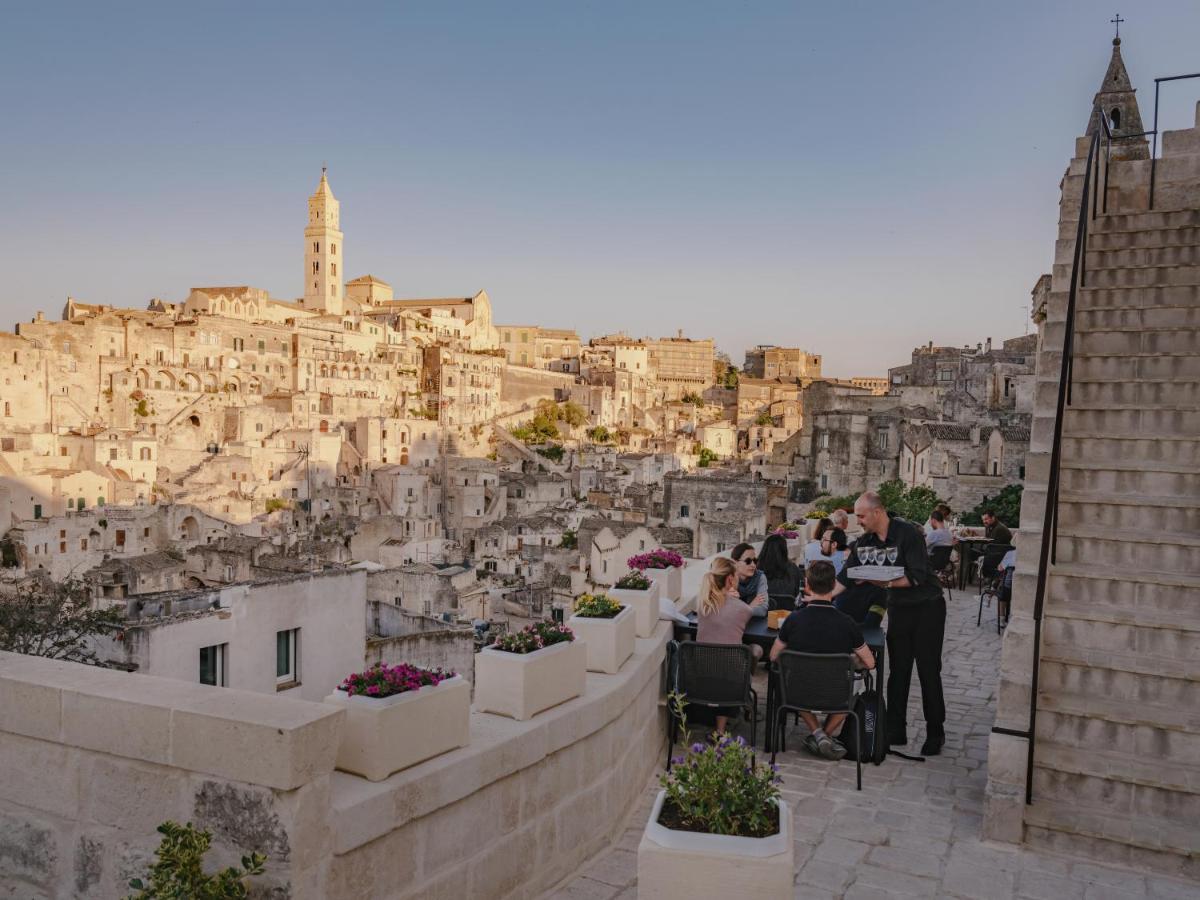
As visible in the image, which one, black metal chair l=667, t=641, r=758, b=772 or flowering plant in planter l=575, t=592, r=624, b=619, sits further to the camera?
black metal chair l=667, t=641, r=758, b=772

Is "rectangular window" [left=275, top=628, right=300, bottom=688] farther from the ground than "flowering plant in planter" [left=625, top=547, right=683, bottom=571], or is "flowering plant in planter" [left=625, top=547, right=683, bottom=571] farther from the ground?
"flowering plant in planter" [left=625, top=547, right=683, bottom=571]

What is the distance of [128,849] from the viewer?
3453 mm

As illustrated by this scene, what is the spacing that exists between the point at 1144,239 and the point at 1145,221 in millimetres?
355

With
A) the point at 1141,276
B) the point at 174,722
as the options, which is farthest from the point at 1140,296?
the point at 174,722

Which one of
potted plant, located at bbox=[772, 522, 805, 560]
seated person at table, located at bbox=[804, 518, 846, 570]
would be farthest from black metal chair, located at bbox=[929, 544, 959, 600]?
potted plant, located at bbox=[772, 522, 805, 560]

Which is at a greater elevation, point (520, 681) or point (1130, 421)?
point (1130, 421)

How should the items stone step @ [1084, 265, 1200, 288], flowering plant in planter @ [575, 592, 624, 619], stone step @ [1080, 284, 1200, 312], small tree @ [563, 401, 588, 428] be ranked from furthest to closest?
small tree @ [563, 401, 588, 428]
stone step @ [1084, 265, 1200, 288]
stone step @ [1080, 284, 1200, 312]
flowering plant in planter @ [575, 592, 624, 619]

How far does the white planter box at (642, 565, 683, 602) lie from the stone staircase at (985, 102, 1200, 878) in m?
3.12

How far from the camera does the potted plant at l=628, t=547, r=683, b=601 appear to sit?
798 centimetres

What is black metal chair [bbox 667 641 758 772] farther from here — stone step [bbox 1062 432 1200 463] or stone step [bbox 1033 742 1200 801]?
stone step [bbox 1062 432 1200 463]

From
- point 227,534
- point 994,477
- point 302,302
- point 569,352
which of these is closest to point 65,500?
point 227,534

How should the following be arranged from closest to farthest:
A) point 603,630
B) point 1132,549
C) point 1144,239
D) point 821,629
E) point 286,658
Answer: point 603,630 < point 821,629 < point 1132,549 < point 1144,239 < point 286,658

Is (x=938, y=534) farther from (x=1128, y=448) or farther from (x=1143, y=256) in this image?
(x=1128, y=448)

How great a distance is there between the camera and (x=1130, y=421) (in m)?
7.30
